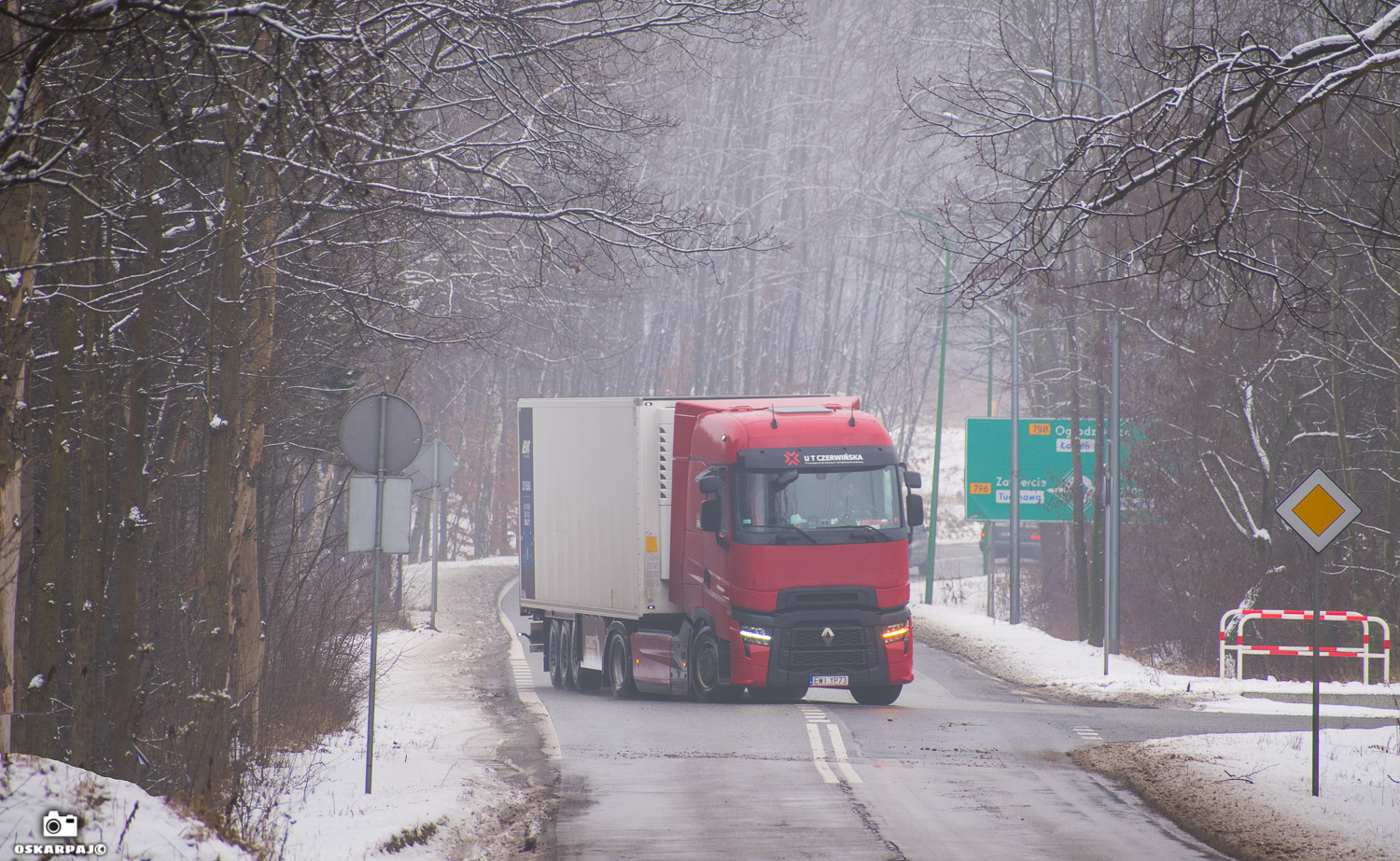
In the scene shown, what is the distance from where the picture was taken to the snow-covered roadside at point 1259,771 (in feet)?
34.0

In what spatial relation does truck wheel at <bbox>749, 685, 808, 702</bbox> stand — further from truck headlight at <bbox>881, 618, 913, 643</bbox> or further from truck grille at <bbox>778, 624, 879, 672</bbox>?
truck headlight at <bbox>881, 618, 913, 643</bbox>

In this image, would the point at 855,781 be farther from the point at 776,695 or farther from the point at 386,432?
the point at 776,695

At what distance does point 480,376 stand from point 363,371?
39.1 m

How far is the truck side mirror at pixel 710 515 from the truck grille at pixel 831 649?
1.55 m

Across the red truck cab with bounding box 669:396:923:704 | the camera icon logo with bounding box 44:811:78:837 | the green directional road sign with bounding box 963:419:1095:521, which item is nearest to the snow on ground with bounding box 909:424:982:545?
the green directional road sign with bounding box 963:419:1095:521

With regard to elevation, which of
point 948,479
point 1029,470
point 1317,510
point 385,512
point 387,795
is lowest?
point 387,795

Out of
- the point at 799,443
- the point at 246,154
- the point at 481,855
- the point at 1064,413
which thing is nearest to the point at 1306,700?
the point at 799,443

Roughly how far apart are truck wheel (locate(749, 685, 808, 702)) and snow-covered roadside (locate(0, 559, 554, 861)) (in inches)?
119

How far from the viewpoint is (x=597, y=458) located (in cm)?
1933

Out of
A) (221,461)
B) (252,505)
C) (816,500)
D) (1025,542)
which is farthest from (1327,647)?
(1025,542)

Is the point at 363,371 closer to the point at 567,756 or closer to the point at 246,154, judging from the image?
the point at 567,756

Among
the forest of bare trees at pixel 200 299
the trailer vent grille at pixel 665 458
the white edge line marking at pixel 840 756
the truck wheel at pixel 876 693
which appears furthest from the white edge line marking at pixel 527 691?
the truck wheel at pixel 876 693

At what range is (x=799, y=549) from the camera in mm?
17250

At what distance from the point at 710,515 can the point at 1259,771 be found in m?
6.53
